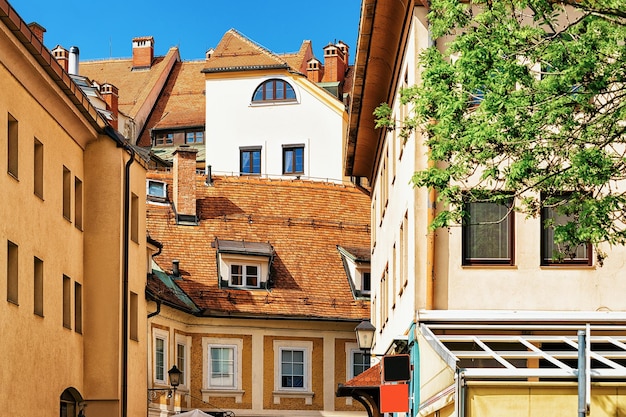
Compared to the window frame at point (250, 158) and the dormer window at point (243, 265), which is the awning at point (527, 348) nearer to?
the dormer window at point (243, 265)

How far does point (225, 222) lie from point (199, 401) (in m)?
7.46

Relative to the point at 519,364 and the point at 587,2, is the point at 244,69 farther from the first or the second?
the point at 587,2

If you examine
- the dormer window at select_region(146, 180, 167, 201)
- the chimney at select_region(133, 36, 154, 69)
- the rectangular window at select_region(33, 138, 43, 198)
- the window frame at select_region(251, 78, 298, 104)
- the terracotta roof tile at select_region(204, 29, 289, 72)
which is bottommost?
the rectangular window at select_region(33, 138, 43, 198)

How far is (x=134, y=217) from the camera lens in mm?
34969

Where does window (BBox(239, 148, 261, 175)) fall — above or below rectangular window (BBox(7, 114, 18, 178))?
above

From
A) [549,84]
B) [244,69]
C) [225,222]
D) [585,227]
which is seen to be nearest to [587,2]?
[549,84]

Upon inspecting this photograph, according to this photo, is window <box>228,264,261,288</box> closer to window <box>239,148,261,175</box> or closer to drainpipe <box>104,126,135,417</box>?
drainpipe <box>104,126,135,417</box>

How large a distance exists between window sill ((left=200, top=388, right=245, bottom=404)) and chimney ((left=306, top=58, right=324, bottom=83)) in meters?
31.4

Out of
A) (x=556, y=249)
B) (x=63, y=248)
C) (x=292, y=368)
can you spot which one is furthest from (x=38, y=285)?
(x=292, y=368)

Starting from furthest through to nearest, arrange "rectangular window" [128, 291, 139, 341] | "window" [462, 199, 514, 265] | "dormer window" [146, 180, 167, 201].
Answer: "dormer window" [146, 180, 167, 201]
"rectangular window" [128, 291, 139, 341]
"window" [462, 199, 514, 265]

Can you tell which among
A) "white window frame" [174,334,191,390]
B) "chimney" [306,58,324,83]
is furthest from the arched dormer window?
"white window frame" [174,334,191,390]

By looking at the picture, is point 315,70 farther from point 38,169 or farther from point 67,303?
point 38,169

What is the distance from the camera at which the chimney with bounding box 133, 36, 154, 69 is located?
83625 millimetres

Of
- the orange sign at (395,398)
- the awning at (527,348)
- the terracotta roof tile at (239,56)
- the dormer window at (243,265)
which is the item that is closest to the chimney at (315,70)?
the terracotta roof tile at (239,56)
